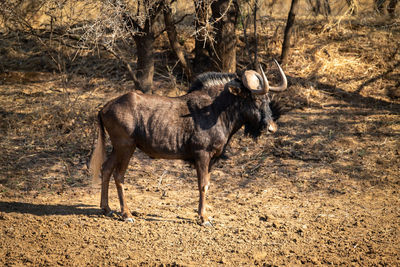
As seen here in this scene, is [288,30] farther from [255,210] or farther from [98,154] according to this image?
[98,154]

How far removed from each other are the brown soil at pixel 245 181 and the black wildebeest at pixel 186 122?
691 millimetres

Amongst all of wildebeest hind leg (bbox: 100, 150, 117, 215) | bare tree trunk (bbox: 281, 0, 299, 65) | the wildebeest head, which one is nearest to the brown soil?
wildebeest hind leg (bbox: 100, 150, 117, 215)

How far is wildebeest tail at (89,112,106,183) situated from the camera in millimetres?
6363

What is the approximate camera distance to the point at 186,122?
6285 millimetres

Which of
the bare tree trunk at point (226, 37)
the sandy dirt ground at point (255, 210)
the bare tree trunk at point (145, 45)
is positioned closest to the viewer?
the sandy dirt ground at point (255, 210)

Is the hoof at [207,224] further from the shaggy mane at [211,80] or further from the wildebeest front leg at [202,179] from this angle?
the shaggy mane at [211,80]

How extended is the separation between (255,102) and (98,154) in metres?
2.38

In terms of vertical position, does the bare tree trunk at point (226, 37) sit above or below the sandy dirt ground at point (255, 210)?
above

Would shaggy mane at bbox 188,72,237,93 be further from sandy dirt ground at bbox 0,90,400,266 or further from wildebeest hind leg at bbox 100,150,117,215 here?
sandy dirt ground at bbox 0,90,400,266

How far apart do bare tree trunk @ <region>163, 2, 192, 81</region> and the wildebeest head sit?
110 inches

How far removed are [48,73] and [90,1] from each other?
3.96m

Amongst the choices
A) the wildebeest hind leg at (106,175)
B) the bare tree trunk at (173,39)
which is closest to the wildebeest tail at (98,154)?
the wildebeest hind leg at (106,175)

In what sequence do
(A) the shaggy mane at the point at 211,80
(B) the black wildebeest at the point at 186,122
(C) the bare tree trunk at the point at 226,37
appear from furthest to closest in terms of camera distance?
1. (C) the bare tree trunk at the point at 226,37
2. (A) the shaggy mane at the point at 211,80
3. (B) the black wildebeest at the point at 186,122

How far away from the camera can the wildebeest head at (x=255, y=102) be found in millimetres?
6281
